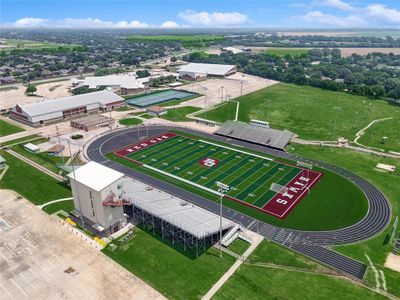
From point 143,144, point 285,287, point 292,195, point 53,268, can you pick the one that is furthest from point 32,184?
point 292,195

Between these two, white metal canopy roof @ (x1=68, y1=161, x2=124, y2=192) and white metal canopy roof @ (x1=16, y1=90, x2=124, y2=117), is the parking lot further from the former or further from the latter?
white metal canopy roof @ (x1=16, y1=90, x2=124, y2=117)

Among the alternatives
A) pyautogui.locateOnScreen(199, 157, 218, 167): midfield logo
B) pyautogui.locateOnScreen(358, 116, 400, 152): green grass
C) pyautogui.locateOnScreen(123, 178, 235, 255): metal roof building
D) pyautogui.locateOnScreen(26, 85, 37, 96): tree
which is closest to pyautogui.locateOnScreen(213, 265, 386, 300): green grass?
pyautogui.locateOnScreen(123, 178, 235, 255): metal roof building

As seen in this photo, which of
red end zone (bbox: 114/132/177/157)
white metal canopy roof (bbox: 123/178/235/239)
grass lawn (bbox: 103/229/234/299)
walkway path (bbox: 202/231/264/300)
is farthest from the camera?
red end zone (bbox: 114/132/177/157)

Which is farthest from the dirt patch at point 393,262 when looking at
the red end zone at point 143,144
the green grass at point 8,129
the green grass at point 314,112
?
the green grass at point 8,129

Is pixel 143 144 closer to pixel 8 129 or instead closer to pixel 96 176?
pixel 96 176

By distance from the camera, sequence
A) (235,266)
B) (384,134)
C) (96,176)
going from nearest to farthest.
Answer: (235,266)
(96,176)
(384,134)

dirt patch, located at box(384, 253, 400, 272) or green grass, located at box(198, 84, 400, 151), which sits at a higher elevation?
green grass, located at box(198, 84, 400, 151)
